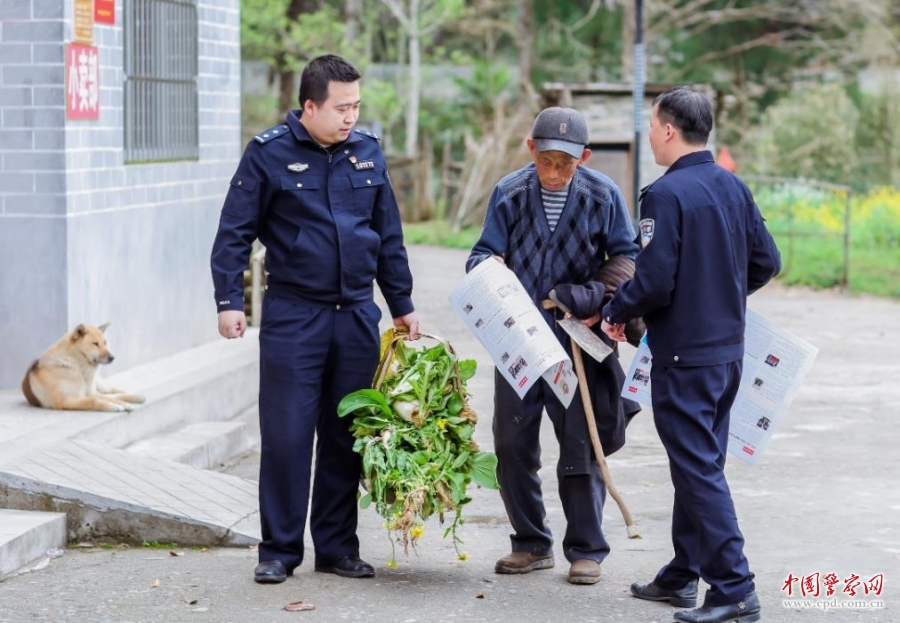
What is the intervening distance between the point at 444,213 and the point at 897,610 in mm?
21745

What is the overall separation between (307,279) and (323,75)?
0.79m

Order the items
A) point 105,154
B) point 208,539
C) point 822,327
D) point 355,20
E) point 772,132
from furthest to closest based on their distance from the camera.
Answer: point 355,20 → point 772,132 → point 822,327 → point 105,154 → point 208,539

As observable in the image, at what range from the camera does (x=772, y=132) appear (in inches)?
1023

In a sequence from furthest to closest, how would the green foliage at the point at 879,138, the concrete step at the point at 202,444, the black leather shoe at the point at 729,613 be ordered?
the green foliage at the point at 879,138 → the concrete step at the point at 202,444 → the black leather shoe at the point at 729,613

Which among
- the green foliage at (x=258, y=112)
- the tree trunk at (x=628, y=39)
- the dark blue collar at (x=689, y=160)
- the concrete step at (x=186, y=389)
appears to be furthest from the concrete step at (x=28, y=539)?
the green foliage at (x=258, y=112)

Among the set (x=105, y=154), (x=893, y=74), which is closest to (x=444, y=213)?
(x=893, y=74)

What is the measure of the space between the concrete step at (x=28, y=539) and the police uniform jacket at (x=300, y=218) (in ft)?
4.34

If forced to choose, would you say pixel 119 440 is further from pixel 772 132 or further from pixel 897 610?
pixel 772 132

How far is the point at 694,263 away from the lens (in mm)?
5168

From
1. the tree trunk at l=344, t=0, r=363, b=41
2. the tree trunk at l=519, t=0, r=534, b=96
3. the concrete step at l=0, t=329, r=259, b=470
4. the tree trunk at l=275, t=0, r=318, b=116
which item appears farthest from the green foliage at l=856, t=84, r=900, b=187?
the concrete step at l=0, t=329, r=259, b=470

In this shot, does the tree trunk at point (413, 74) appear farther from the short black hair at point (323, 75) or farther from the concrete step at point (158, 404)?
→ the short black hair at point (323, 75)

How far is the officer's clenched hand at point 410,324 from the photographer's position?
5961 mm

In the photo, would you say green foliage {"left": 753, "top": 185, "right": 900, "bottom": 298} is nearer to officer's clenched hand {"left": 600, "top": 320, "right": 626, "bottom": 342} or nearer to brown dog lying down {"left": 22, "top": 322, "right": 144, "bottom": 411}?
brown dog lying down {"left": 22, "top": 322, "right": 144, "bottom": 411}

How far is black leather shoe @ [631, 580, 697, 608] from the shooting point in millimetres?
5527
